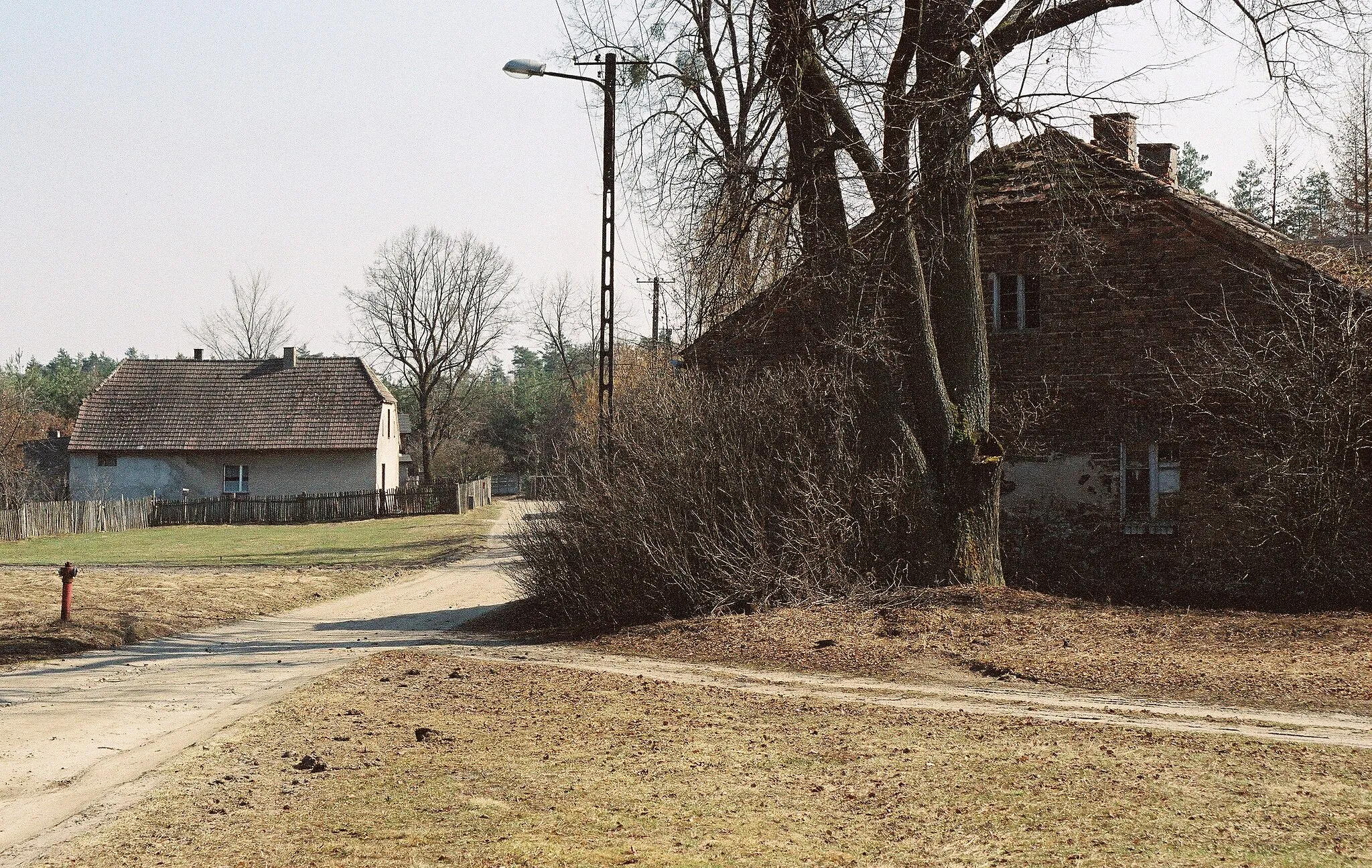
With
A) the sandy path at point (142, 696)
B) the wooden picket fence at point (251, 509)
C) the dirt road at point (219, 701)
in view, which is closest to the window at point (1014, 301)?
the sandy path at point (142, 696)

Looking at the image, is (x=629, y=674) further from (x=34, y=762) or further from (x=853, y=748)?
(x=34, y=762)

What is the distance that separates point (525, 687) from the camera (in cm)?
1111

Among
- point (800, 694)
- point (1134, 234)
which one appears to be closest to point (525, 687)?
point (800, 694)

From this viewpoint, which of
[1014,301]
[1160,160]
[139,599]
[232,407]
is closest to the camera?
[139,599]

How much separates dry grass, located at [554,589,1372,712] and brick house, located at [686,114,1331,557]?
148 inches

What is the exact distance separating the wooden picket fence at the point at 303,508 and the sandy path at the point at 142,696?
29.9 metres

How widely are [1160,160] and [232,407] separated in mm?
42461

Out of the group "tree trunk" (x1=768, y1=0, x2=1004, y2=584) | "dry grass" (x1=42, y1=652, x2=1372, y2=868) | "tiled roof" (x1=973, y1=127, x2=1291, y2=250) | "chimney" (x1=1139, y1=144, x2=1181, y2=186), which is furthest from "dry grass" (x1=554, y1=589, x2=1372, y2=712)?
"chimney" (x1=1139, y1=144, x2=1181, y2=186)

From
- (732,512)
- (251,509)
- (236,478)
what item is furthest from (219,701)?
(236,478)

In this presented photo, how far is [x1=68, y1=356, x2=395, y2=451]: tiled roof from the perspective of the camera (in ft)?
165

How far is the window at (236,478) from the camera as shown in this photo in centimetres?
5097

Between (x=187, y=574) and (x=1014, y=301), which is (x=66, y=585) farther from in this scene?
(x=1014, y=301)

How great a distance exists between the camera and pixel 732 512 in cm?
1477

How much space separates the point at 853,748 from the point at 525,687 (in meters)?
3.95
